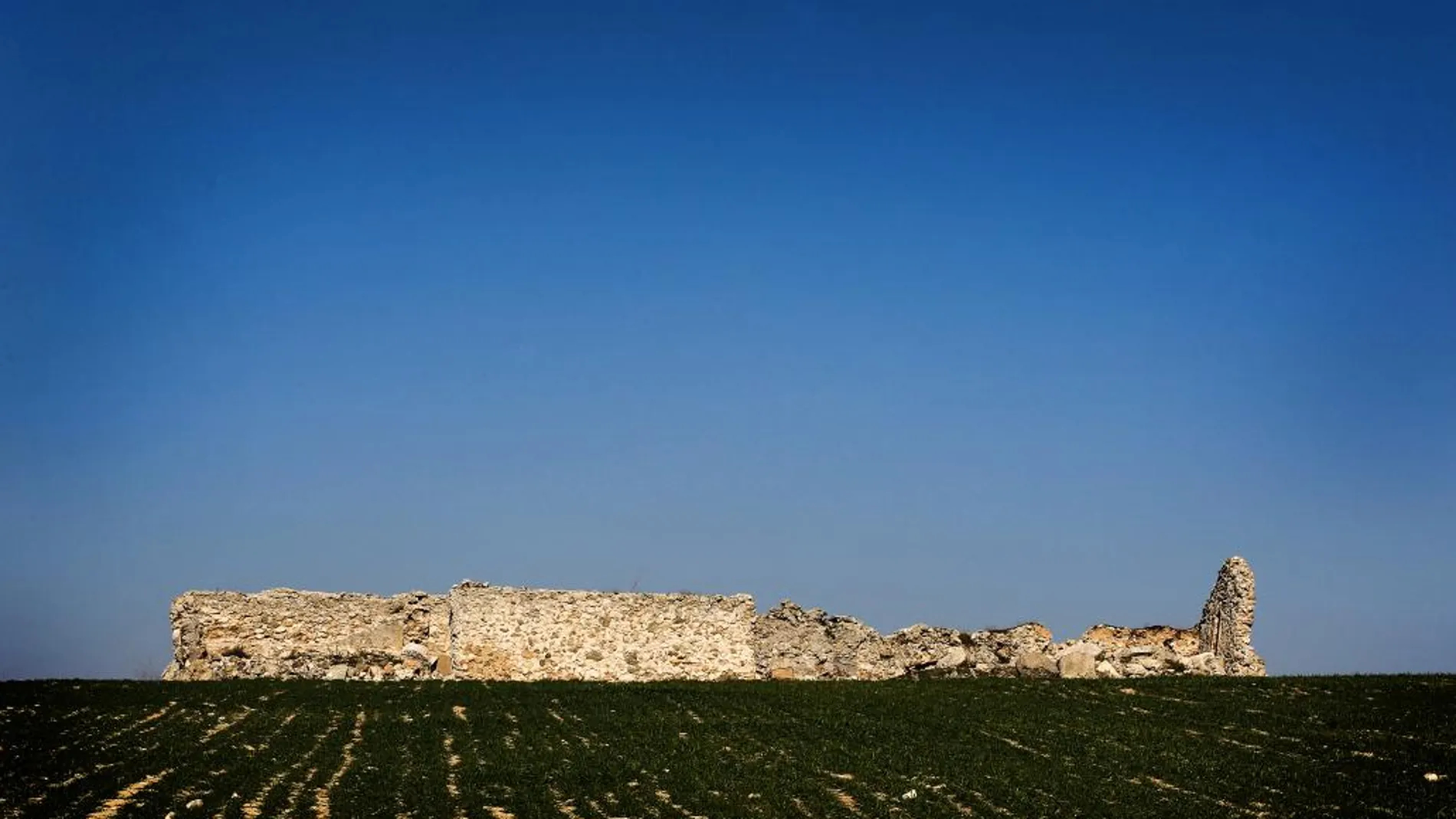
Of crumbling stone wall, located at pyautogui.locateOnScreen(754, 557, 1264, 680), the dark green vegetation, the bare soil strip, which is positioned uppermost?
crumbling stone wall, located at pyautogui.locateOnScreen(754, 557, 1264, 680)

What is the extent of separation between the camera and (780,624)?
39.6 m

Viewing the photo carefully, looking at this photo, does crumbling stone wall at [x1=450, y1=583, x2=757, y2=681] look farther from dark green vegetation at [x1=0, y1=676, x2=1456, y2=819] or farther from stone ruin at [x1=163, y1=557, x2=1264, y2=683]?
dark green vegetation at [x1=0, y1=676, x2=1456, y2=819]

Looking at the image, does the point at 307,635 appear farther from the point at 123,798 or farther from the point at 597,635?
the point at 123,798

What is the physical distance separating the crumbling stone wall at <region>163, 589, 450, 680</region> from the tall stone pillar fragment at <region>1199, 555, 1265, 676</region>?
19.6 meters

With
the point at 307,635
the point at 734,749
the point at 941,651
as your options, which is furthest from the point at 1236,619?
the point at 307,635

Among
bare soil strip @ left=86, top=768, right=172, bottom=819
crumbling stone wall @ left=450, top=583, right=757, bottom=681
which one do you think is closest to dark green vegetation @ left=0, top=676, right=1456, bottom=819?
bare soil strip @ left=86, top=768, right=172, bottom=819

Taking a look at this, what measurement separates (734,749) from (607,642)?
12.9m

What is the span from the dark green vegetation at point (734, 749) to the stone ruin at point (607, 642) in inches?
105

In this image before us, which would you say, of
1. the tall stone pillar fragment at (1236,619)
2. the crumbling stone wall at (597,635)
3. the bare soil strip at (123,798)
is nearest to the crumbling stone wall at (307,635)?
the crumbling stone wall at (597,635)

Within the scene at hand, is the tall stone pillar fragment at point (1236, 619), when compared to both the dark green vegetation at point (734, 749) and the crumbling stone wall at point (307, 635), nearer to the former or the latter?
the dark green vegetation at point (734, 749)

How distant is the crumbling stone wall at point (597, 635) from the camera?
126 ft

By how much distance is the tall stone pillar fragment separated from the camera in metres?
38.6

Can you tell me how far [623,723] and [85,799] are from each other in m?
10.7

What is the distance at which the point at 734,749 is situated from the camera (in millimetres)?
26172
